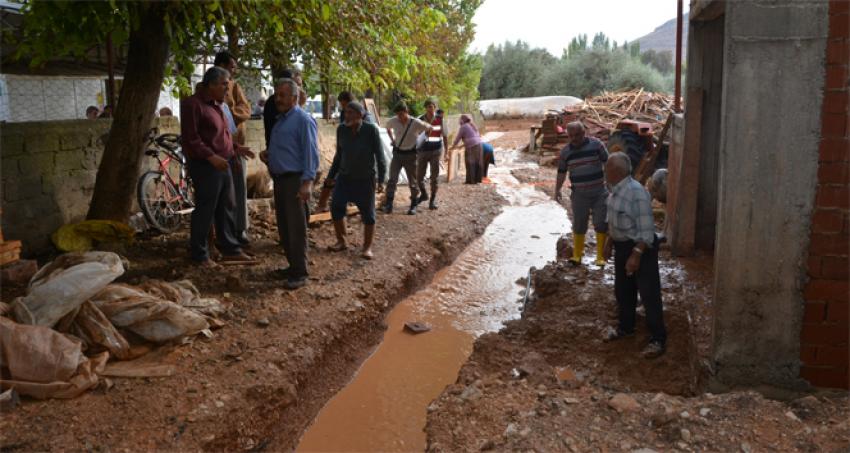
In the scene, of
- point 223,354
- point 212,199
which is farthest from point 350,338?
point 212,199

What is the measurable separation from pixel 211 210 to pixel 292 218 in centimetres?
75

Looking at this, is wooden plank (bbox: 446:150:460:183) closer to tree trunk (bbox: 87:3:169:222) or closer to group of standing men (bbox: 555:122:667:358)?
tree trunk (bbox: 87:3:169:222)

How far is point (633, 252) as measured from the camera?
15.0 ft

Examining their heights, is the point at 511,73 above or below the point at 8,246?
above

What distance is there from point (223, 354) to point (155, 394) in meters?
0.65

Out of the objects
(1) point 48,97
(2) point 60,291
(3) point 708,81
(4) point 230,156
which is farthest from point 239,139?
(1) point 48,97

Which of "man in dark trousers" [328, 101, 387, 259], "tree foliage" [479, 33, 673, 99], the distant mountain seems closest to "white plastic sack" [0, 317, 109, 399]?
"man in dark trousers" [328, 101, 387, 259]

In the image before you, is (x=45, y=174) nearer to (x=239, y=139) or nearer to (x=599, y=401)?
(x=239, y=139)

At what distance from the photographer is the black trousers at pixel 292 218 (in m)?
5.68

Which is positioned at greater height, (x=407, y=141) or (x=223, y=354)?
(x=407, y=141)

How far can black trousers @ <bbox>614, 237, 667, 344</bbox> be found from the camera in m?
4.67

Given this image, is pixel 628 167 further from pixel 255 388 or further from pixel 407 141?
pixel 407 141

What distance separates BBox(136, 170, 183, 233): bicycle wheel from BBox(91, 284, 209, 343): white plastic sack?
2667 millimetres

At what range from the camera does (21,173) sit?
237 inches
